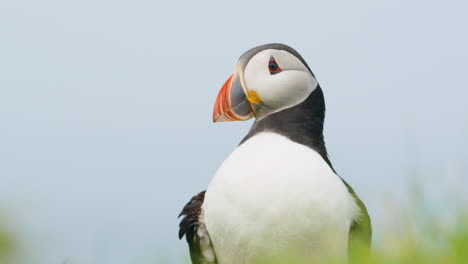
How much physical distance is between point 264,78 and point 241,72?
0.19 m

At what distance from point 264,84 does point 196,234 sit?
1194 millimetres

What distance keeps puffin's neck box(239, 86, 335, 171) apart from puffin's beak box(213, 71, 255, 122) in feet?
0.43

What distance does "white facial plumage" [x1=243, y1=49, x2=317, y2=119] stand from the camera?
470 centimetres

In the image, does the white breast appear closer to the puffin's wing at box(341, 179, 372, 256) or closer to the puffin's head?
the puffin's wing at box(341, 179, 372, 256)

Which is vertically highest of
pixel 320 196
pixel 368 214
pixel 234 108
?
pixel 234 108

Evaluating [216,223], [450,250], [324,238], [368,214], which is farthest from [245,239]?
[450,250]

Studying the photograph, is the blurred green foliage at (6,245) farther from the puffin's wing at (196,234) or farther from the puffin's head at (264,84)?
the puffin's head at (264,84)

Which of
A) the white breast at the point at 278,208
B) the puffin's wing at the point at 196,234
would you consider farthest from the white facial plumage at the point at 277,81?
the puffin's wing at the point at 196,234

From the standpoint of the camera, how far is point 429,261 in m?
2.80

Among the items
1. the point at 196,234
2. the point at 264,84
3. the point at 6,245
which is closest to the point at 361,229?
the point at 196,234

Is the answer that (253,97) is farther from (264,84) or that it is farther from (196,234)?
(196,234)

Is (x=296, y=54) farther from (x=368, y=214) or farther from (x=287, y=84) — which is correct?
(x=368, y=214)

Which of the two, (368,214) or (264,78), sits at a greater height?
(264,78)

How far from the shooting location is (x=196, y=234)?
4.54m
